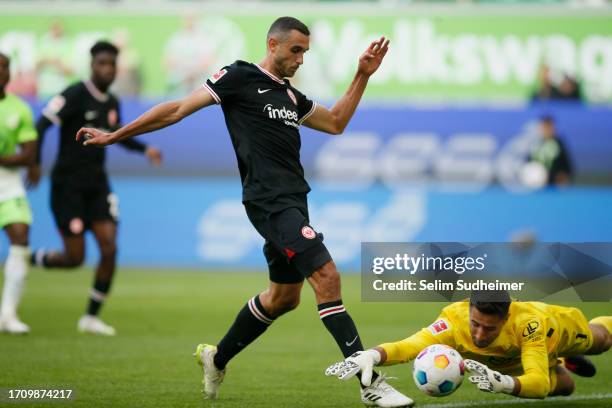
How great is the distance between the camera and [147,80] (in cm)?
2141

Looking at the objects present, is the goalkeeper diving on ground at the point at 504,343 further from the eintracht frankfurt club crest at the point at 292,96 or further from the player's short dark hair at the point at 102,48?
the player's short dark hair at the point at 102,48

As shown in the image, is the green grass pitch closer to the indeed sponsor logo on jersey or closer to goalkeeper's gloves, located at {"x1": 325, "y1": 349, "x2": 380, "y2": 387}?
goalkeeper's gloves, located at {"x1": 325, "y1": 349, "x2": 380, "y2": 387}

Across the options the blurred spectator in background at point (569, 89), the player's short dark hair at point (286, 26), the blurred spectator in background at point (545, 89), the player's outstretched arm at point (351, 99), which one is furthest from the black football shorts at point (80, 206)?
the blurred spectator in background at point (569, 89)

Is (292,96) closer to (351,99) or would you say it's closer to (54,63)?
(351,99)

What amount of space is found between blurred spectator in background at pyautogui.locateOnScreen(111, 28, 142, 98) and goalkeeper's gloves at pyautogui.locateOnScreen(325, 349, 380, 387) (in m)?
15.0

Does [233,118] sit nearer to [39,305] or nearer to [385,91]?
[39,305]

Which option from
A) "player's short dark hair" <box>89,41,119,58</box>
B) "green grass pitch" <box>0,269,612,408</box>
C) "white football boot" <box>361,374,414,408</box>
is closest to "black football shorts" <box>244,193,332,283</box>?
"white football boot" <box>361,374,414,408</box>

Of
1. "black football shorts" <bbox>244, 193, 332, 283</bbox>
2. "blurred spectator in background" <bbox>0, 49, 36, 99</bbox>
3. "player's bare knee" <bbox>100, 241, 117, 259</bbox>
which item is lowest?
"black football shorts" <bbox>244, 193, 332, 283</bbox>

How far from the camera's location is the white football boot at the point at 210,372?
8.05 meters

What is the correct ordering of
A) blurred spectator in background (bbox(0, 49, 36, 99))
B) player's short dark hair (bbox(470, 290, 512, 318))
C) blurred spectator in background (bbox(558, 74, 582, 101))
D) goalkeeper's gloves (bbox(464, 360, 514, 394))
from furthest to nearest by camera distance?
blurred spectator in background (bbox(558, 74, 582, 101)), blurred spectator in background (bbox(0, 49, 36, 99)), player's short dark hair (bbox(470, 290, 512, 318)), goalkeeper's gloves (bbox(464, 360, 514, 394))

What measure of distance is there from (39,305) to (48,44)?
25.5 feet

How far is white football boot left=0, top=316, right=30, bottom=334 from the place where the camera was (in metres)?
11.8

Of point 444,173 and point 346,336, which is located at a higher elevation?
point 444,173

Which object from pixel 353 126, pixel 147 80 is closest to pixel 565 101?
pixel 353 126
